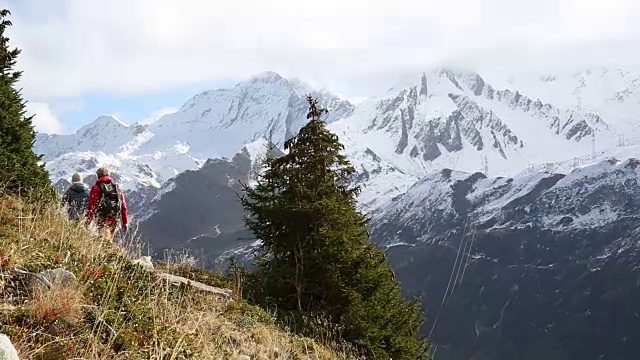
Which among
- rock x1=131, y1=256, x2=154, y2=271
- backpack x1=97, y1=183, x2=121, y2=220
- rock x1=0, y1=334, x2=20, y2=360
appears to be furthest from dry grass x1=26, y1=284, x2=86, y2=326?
backpack x1=97, y1=183, x2=121, y2=220

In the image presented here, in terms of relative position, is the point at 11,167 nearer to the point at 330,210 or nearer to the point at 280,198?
the point at 280,198

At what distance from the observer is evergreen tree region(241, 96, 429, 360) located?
13.1m

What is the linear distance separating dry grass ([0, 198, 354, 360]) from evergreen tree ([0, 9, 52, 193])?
6.22 metres

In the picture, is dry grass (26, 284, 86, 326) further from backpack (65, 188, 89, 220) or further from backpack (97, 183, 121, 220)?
backpack (65, 188, 89, 220)

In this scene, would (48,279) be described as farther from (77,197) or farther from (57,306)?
(77,197)

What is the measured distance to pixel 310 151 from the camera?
1550 centimetres

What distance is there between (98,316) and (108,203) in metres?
7.84

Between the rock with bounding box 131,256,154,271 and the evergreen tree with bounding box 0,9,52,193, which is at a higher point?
the evergreen tree with bounding box 0,9,52,193

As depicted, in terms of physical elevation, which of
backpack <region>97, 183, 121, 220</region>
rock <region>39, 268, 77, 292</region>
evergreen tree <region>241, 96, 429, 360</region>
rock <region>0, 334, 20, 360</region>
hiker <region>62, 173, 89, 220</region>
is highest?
hiker <region>62, 173, 89, 220</region>

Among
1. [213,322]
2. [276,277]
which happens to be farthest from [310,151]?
[213,322]

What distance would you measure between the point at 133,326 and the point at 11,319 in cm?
103

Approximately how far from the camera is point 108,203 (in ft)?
40.0

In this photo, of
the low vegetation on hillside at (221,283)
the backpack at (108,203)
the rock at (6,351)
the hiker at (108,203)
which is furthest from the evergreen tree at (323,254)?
the rock at (6,351)

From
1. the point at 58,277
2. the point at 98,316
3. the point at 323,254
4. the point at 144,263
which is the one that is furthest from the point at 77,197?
the point at 98,316
